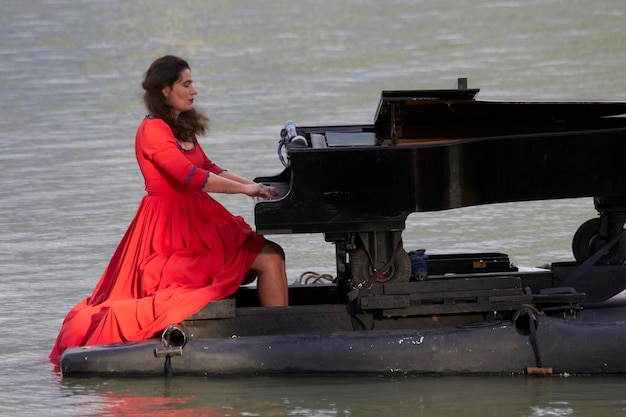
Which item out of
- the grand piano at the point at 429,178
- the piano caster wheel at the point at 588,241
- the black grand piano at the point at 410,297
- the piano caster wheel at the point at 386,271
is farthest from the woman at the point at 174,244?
the piano caster wheel at the point at 588,241

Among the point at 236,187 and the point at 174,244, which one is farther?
the point at 174,244

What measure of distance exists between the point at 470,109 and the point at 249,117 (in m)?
7.41

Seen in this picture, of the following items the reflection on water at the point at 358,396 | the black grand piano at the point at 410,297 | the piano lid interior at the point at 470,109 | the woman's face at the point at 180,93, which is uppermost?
the woman's face at the point at 180,93

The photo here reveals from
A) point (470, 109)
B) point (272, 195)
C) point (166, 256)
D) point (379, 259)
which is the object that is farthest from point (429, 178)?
point (166, 256)

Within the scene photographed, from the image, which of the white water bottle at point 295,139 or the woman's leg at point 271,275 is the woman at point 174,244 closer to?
the woman's leg at point 271,275

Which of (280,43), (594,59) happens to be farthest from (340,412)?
(280,43)

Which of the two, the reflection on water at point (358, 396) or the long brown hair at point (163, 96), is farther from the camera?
the long brown hair at point (163, 96)

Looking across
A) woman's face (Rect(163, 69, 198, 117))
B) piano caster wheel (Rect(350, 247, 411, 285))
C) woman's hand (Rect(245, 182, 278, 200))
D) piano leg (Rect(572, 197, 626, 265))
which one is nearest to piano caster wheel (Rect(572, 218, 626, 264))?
piano leg (Rect(572, 197, 626, 265))

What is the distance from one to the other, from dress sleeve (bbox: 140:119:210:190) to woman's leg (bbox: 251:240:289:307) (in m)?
0.43

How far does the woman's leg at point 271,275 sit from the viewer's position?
6.85 metres

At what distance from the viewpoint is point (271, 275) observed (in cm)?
685

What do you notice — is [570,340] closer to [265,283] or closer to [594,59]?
[265,283]

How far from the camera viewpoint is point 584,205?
10.8 m

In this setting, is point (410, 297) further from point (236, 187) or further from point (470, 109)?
point (470, 109)
